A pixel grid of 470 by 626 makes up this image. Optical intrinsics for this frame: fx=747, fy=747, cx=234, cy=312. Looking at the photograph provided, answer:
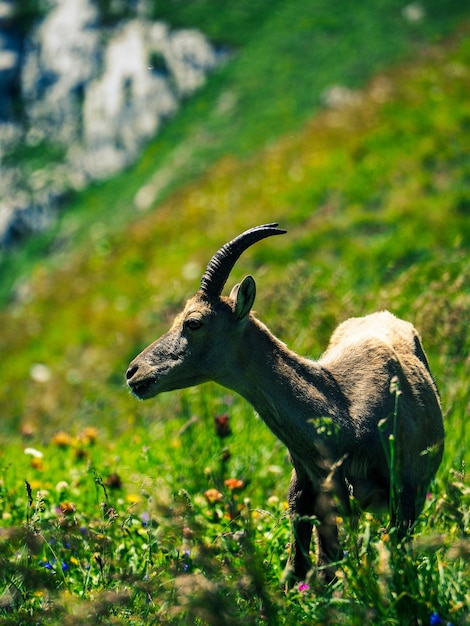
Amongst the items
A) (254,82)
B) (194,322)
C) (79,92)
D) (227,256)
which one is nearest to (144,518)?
(194,322)

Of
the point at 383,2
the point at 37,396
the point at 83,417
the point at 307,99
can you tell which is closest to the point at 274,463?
the point at 83,417

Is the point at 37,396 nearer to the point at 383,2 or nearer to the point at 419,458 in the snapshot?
the point at 419,458

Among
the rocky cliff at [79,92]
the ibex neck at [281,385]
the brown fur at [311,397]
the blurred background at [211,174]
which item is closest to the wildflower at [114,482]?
the brown fur at [311,397]

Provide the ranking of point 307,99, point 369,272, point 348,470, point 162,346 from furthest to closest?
1. point 307,99
2. point 369,272
3. point 162,346
4. point 348,470

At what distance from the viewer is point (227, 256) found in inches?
199

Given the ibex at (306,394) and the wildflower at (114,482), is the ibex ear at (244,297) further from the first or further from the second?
the wildflower at (114,482)

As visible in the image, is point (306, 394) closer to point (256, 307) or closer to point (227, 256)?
point (227, 256)

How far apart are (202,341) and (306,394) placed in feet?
2.63

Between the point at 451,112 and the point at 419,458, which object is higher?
the point at 419,458

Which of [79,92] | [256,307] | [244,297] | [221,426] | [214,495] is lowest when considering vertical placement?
[79,92]

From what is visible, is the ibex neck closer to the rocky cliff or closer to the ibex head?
the ibex head

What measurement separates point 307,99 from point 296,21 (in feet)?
23.5

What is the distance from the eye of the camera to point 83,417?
38.2 ft

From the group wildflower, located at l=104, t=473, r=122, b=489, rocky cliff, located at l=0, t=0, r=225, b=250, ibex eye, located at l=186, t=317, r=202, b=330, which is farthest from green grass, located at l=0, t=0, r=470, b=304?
ibex eye, located at l=186, t=317, r=202, b=330
